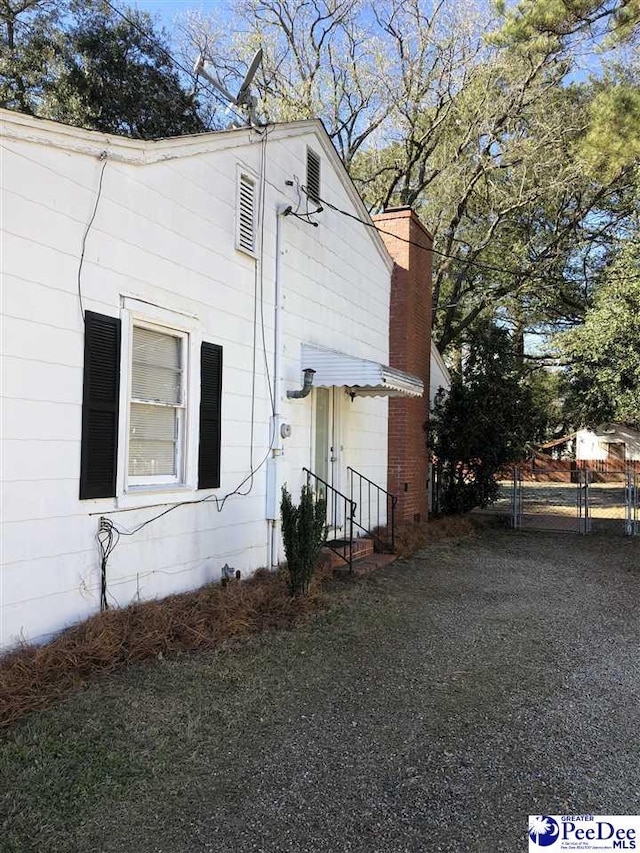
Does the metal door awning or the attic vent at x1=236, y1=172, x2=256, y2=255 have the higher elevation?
the attic vent at x1=236, y1=172, x2=256, y2=255

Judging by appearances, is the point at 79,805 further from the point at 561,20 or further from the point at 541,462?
the point at 541,462

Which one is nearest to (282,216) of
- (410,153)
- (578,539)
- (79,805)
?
(79,805)

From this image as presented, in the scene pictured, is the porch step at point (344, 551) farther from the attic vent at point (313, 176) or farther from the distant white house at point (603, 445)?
the distant white house at point (603, 445)

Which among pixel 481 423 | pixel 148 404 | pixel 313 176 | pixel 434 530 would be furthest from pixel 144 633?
pixel 481 423

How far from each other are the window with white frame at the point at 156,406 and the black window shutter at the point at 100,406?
28 centimetres

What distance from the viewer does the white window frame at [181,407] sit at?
201 inches

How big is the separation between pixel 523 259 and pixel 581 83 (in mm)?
4629

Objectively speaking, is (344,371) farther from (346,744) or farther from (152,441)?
(346,744)

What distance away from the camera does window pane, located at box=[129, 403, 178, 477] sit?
541 cm

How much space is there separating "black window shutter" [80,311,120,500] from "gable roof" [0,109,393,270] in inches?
50.4

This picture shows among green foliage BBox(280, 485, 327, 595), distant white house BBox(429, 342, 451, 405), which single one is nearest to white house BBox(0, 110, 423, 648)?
green foliage BBox(280, 485, 327, 595)

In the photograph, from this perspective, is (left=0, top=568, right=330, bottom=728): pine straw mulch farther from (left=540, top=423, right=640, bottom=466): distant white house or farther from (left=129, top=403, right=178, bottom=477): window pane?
(left=540, top=423, right=640, bottom=466): distant white house

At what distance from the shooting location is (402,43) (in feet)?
54.8

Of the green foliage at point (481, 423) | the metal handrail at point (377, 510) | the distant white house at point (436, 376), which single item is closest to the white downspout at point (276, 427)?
the metal handrail at point (377, 510)
